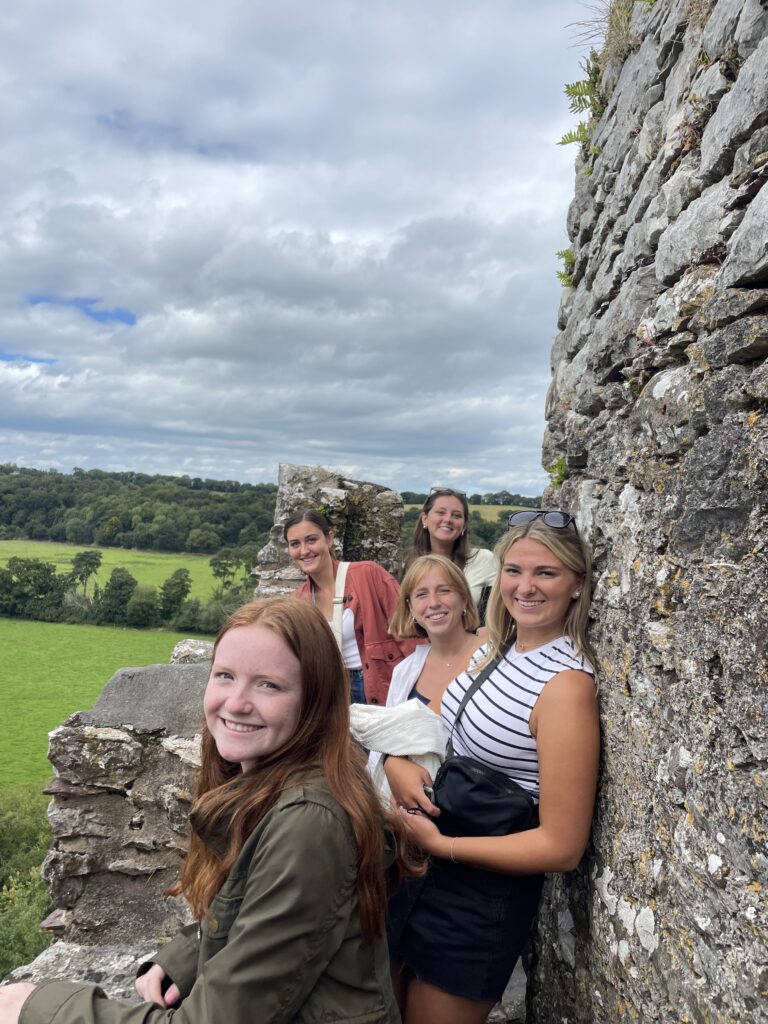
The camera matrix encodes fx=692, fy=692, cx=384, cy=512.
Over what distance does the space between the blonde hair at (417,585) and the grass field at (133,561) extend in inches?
2475

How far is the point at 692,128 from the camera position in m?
2.69

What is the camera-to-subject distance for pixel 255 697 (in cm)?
228

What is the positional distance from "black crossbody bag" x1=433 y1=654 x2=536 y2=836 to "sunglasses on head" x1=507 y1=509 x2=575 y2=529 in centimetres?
100

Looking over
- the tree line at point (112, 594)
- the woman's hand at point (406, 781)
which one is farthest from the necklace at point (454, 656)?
the tree line at point (112, 594)

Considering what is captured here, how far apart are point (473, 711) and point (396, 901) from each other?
0.83 metres

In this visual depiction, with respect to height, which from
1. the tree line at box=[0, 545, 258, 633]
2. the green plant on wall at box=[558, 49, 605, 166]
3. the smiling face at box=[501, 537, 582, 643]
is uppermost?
the green plant on wall at box=[558, 49, 605, 166]

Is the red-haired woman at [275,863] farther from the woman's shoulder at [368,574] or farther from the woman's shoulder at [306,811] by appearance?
the woman's shoulder at [368,574]

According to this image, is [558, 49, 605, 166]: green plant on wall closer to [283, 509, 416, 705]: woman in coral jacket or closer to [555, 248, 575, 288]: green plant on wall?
[555, 248, 575, 288]: green plant on wall

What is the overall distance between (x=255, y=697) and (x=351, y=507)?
7.38 metres

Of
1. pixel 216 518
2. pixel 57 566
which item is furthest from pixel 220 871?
pixel 57 566

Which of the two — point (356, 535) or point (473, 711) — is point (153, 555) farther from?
point (473, 711)

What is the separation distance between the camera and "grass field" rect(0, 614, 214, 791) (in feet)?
126

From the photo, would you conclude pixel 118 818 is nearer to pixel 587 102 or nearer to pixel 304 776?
pixel 304 776

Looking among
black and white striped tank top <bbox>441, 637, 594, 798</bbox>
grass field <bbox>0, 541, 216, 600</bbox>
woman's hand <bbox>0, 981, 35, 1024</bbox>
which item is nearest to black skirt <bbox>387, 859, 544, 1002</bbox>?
black and white striped tank top <bbox>441, 637, 594, 798</bbox>
